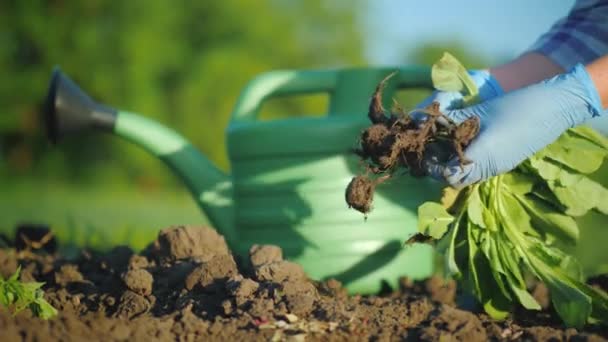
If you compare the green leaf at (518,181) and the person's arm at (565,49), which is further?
the person's arm at (565,49)

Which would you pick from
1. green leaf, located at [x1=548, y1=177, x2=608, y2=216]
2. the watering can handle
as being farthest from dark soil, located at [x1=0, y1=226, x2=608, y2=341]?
the watering can handle

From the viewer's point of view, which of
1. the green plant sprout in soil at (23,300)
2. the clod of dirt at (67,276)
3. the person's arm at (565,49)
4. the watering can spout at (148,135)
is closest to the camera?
the green plant sprout in soil at (23,300)

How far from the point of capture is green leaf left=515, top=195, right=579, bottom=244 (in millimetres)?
2064

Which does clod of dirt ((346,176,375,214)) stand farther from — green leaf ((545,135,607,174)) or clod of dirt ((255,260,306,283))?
green leaf ((545,135,607,174))

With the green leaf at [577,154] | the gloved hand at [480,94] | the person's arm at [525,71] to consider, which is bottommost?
the green leaf at [577,154]

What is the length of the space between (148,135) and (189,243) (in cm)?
71

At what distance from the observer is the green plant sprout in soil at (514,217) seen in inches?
74.2

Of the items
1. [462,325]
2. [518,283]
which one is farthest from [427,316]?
[518,283]

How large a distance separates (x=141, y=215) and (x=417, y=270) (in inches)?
196

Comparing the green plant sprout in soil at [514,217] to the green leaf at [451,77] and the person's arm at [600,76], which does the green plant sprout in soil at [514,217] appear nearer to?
the green leaf at [451,77]

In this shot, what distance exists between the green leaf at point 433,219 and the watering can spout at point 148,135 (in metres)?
0.88

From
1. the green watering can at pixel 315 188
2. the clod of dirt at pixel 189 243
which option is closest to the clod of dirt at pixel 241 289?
the clod of dirt at pixel 189 243

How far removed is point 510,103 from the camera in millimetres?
1810

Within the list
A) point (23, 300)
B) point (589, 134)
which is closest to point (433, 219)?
point (589, 134)
